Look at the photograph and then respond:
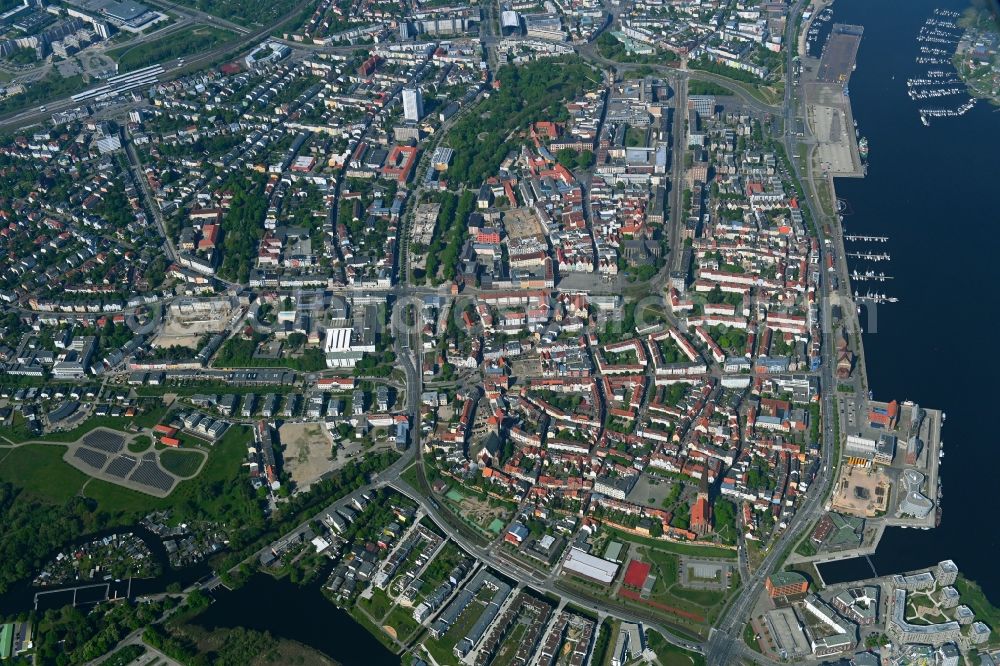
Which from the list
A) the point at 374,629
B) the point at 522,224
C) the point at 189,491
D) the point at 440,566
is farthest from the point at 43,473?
the point at 522,224

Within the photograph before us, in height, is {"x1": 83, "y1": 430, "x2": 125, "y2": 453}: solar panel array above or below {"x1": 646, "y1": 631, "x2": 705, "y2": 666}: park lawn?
above

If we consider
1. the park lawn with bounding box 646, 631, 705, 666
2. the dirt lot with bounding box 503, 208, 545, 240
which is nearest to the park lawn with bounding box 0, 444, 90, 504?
the park lawn with bounding box 646, 631, 705, 666

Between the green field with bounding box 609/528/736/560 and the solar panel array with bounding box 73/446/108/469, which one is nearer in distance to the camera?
the green field with bounding box 609/528/736/560

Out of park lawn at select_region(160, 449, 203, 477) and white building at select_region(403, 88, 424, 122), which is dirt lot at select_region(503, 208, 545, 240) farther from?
park lawn at select_region(160, 449, 203, 477)

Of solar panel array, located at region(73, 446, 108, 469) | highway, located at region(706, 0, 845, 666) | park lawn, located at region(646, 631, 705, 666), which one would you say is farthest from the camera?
solar panel array, located at region(73, 446, 108, 469)

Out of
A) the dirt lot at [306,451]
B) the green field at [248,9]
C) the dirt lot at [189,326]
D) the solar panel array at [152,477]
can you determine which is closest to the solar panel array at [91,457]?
the solar panel array at [152,477]

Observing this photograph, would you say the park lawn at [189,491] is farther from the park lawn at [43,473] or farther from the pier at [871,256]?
the pier at [871,256]

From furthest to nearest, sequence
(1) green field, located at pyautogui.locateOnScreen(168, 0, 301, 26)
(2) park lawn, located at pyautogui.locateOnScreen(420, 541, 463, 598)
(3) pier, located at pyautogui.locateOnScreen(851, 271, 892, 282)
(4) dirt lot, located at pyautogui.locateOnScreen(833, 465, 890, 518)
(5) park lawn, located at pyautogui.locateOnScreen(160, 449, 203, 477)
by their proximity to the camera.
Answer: (1) green field, located at pyautogui.locateOnScreen(168, 0, 301, 26) < (3) pier, located at pyautogui.locateOnScreen(851, 271, 892, 282) < (5) park lawn, located at pyautogui.locateOnScreen(160, 449, 203, 477) < (4) dirt lot, located at pyautogui.locateOnScreen(833, 465, 890, 518) < (2) park lawn, located at pyautogui.locateOnScreen(420, 541, 463, 598)
